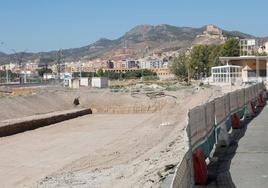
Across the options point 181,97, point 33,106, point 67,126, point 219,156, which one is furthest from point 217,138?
point 181,97

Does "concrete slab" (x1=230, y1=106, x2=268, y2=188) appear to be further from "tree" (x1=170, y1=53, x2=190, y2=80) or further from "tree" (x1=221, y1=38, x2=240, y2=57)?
"tree" (x1=170, y1=53, x2=190, y2=80)

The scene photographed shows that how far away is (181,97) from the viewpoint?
61.1 meters

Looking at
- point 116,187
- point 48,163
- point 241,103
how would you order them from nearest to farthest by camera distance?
point 116,187 → point 48,163 → point 241,103

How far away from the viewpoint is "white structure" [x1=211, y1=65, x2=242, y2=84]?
64.8 metres

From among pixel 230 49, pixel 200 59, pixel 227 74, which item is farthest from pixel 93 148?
pixel 200 59

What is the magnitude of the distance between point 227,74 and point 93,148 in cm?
4112

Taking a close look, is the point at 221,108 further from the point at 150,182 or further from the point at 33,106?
the point at 33,106

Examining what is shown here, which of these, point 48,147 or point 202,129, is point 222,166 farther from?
point 48,147

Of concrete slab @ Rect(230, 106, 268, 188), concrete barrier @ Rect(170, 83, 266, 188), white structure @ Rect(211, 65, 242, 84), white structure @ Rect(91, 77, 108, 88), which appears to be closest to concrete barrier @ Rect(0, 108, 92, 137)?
concrete barrier @ Rect(170, 83, 266, 188)

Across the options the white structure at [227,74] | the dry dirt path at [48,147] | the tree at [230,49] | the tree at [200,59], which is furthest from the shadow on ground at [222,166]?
the tree at [200,59]

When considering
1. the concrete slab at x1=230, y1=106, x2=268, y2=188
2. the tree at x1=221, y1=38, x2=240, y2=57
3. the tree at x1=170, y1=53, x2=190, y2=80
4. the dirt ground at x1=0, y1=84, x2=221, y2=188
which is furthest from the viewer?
the tree at x1=170, y1=53, x2=190, y2=80

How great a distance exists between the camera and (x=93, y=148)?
27031 mm

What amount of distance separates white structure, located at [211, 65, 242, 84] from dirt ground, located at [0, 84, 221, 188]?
880 cm

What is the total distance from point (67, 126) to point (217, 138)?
1060 inches
